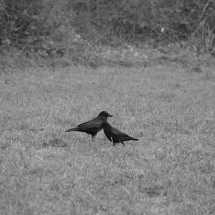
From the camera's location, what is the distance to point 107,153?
5.98m

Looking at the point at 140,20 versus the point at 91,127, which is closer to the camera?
the point at 91,127

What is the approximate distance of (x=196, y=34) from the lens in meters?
18.1

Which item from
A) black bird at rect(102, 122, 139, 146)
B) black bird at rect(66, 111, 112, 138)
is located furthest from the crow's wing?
black bird at rect(102, 122, 139, 146)

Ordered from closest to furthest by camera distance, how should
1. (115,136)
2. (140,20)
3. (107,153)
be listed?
(107,153) → (115,136) → (140,20)

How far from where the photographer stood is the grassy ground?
4.48 metres

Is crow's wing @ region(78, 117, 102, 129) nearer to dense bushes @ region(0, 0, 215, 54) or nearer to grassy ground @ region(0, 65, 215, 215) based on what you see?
grassy ground @ region(0, 65, 215, 215)

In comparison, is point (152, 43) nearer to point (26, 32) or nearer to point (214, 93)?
point (26, 32)

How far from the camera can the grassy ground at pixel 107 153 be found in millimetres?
4484

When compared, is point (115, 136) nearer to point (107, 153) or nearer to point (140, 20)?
point (107, 153)

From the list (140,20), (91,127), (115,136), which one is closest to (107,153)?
(115,136)

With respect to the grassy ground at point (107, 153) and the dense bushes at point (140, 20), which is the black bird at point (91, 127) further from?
the dense bushes at point (140, 20)

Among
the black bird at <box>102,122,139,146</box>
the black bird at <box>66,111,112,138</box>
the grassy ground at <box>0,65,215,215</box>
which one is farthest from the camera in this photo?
the black bird at <box>66,111,112,138</box>

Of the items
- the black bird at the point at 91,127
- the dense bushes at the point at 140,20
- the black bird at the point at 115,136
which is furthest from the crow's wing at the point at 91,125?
the dense bushes at the point at 140,20

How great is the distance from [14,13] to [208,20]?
23.1 ft
